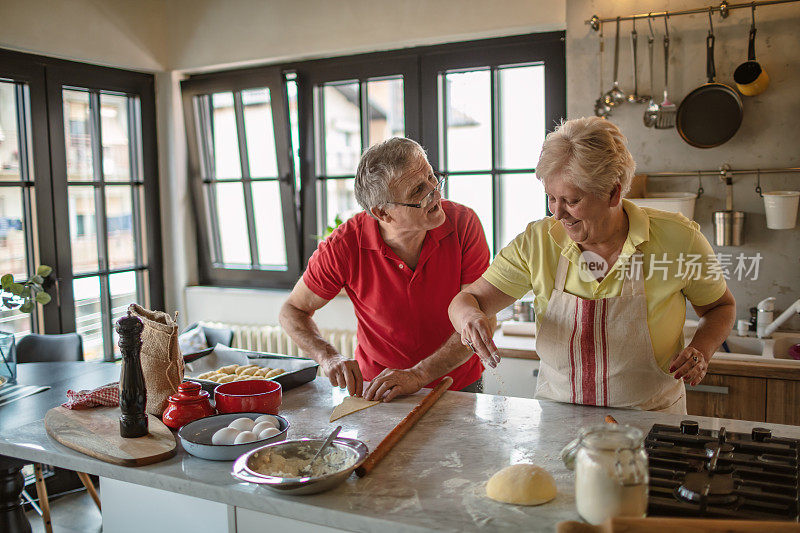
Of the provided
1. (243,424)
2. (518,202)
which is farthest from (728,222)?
(243,424)

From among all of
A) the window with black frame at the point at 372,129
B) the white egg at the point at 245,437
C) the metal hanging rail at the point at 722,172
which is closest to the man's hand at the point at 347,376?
the white egg at the point at 245,437

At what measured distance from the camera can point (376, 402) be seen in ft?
6.52

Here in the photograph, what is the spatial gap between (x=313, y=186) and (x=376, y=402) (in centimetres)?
264

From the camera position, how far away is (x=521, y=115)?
12.5 ft

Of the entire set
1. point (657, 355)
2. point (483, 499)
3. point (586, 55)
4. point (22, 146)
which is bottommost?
point (483, 499)

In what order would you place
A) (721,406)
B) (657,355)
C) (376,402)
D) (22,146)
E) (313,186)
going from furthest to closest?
1. (313,186)
2. (22,146)
3. (721,406)
4. (376,402)
5. (657,355)

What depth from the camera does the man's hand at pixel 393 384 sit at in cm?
200

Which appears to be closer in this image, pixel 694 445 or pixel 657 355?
pixel 694 445

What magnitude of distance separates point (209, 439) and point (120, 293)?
3172 mm

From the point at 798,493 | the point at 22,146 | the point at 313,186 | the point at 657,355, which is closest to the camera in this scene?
the point at 798,493

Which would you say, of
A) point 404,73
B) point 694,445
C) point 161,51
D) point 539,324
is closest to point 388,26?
point 404,73

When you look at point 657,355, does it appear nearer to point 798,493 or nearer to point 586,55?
point 798,493

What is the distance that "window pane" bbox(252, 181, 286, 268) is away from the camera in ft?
15.0

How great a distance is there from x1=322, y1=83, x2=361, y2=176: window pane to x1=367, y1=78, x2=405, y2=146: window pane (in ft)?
0.32
